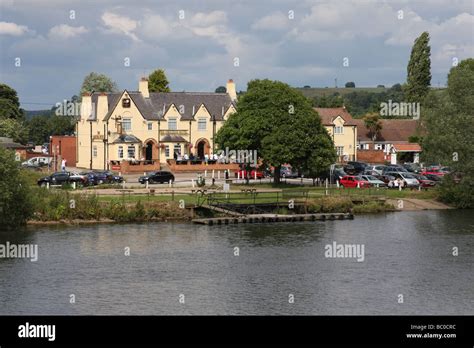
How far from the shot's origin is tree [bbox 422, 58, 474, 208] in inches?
3270

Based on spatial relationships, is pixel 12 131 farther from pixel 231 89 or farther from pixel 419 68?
pixel 419 68

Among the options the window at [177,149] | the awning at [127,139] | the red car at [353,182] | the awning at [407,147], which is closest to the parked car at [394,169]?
the red car at [353,182]

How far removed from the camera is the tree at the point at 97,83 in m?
158

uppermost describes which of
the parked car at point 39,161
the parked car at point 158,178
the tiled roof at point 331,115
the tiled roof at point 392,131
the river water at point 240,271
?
the tiled roof at point 331,115

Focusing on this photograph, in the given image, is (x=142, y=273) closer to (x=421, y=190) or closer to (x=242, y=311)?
(x=242, y=311)

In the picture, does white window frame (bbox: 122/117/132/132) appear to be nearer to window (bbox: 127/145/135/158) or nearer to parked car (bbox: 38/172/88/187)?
window (bbox: 127/145/135/158)

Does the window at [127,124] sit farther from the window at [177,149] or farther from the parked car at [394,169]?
the parked car at [394,169]

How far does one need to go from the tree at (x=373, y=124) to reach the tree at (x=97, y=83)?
45710mm

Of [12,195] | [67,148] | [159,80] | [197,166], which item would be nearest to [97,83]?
[159,80]

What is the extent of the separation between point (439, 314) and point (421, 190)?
4511 centimetres

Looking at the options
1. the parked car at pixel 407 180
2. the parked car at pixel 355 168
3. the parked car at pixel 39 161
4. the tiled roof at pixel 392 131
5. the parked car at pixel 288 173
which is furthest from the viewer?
the tiled roof at pixel 392 131

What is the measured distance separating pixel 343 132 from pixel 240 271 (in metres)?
72.5

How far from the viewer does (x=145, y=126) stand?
11119cm

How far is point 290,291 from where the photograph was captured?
161 feet
